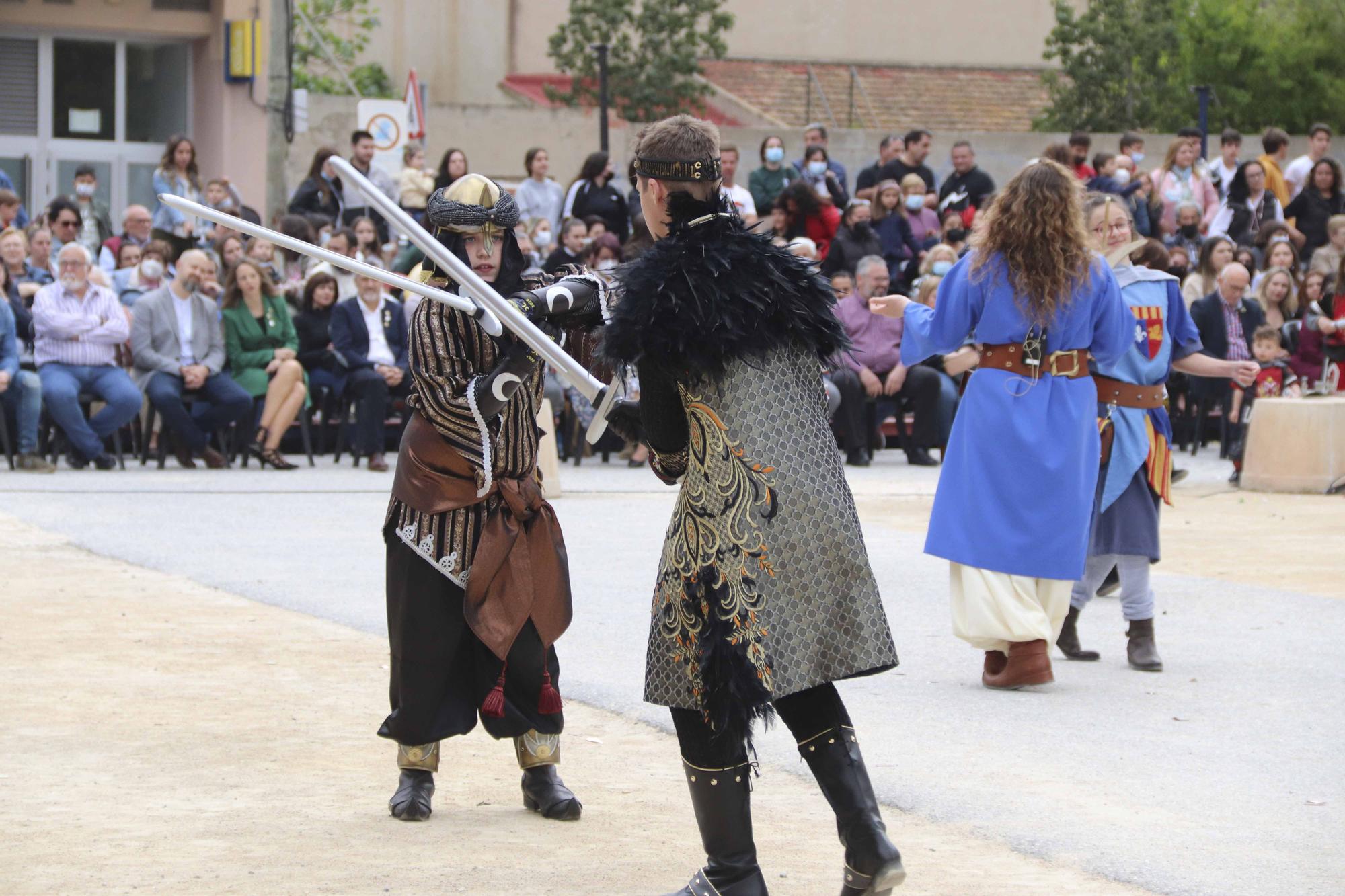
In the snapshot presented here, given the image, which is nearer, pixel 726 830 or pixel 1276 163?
pixel 726 830

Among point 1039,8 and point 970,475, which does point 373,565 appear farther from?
point 1039,8

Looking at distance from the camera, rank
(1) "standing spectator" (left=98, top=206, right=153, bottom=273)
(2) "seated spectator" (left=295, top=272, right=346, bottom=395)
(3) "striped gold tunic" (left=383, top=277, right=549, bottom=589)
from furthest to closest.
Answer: (1) "standing spectator" (left=98, top=206, right=153, bottom=273)
(2) "seated spectator" (left=295, top=272, right=346, bottom=395)
(3) "striped gold tunic" (left=383, top=277, right=549, bottom=589)

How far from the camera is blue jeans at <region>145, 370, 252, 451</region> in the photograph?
14539 mm

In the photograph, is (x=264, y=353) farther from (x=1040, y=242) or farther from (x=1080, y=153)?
(x=1040, y=242)

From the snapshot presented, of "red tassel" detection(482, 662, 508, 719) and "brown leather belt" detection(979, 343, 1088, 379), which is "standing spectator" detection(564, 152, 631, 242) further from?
"red tassel" detection(482, 662, 508, 719)

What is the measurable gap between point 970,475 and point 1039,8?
121ft

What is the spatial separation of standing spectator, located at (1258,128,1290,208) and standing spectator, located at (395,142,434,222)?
9.12 meters

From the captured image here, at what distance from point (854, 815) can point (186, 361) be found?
11537 mm

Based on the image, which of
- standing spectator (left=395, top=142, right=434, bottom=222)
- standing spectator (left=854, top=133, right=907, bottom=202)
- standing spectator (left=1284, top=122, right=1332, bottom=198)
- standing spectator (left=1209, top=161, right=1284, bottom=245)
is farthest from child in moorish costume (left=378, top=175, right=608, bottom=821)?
standing spectator (left=1284, top=122, right=1332, bottom=198)

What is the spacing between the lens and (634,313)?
4078mm

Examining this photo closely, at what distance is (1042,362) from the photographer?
6906mm

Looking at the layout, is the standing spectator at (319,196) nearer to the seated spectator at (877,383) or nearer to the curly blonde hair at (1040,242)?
the seated spectator at (877,383)

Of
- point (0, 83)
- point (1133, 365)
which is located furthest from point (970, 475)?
point (0, 83)

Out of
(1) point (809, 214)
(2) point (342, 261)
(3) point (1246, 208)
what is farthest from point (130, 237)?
(2) point (342, 261)
